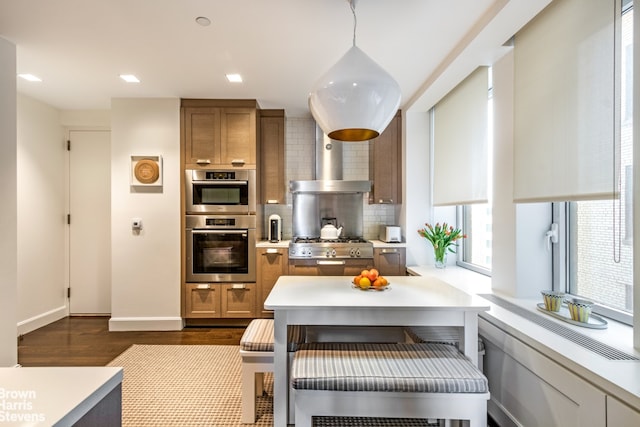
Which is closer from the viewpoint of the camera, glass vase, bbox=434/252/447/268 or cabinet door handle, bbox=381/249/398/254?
glass vase, bbox=434/252/447/268

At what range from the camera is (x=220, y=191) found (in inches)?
144

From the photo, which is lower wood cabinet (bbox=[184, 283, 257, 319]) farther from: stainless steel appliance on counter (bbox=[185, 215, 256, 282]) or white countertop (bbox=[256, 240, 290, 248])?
white countertop (bbox=[256, 240, 290, 248])

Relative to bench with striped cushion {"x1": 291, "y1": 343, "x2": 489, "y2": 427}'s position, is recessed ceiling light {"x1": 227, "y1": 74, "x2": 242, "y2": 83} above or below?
above

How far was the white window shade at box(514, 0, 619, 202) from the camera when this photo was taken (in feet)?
5.06

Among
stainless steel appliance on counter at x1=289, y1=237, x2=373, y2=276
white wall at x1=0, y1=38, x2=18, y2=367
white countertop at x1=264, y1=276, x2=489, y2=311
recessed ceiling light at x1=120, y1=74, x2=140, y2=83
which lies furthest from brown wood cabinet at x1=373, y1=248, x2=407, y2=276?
white wall at x1=0, y1=38, x2=18, y2=367

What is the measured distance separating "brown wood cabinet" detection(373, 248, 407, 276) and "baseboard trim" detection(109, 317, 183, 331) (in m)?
2.42

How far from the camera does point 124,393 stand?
2.33m

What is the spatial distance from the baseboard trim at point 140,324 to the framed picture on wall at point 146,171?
1.52 meters

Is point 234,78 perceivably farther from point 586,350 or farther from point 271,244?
point 586,350

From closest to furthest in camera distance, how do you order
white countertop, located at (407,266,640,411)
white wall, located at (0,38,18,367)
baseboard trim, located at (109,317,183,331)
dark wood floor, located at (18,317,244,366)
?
white countertop, located at (407,266,640,411), white wall, located at (0,38,18,367), dark wood floor, located at (18,317,244,366), baseboard trim, located at (109,317,183,331)

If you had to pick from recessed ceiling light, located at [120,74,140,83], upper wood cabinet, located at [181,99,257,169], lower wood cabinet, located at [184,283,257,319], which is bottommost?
lower wood cabinet, located at [184,283,257,319]

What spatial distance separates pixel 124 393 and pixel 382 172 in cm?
332

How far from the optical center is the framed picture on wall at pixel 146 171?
3.55 m

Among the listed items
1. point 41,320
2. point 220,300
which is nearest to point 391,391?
point 220,300
